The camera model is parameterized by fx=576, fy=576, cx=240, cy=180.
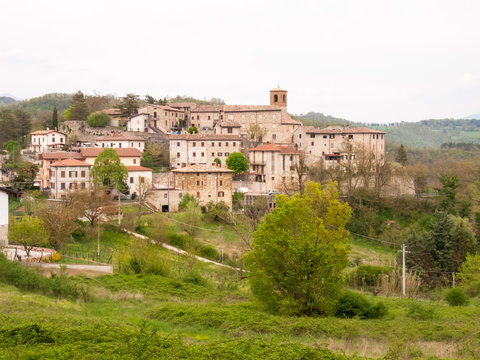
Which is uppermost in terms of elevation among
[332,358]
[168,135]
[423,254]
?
[168,135]

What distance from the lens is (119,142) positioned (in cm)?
5572

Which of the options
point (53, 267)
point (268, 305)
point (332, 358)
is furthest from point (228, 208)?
point (332, 358)

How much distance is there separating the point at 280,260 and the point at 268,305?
5.10ft

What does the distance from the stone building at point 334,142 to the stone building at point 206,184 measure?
12413mm

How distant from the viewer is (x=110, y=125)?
6575 cm

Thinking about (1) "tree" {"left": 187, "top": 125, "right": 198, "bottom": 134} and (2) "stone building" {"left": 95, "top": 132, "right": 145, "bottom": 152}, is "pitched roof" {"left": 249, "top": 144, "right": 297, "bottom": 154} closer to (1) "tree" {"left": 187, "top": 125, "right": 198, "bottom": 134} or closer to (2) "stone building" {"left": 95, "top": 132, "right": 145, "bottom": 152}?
(1) "tree" {"left": 187, "top": 125, "right": 198, "bottom": 134}

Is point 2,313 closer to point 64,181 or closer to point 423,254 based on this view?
point 423,254

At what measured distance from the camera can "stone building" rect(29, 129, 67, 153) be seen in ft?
197

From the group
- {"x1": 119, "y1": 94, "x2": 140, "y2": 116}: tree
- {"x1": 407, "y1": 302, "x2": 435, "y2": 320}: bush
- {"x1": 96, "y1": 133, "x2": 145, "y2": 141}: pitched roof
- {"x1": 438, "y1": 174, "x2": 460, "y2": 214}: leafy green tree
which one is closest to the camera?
{"x1": 407, "y1": 302, "x2": 435, "y2": 320}: bush

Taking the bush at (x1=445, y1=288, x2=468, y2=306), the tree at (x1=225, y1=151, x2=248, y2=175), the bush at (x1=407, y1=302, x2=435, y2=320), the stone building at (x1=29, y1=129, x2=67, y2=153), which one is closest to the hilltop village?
the stone building at (x1=29, y1=129, x2=67, y2=153)

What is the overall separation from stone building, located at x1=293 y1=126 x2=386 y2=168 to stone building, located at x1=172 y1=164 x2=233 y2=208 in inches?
489

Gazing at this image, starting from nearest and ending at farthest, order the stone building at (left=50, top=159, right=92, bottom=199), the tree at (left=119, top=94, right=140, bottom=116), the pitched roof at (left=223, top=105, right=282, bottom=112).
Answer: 1. the stone building at (left=50, top=159, right=92, bottom=199)
2. the pitched roof at (left=223, top=105, right=282, bottom=112)
3. the tree at (left=119, top=94, right=140, bottom=116)

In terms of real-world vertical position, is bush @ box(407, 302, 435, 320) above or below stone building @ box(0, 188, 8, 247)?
below

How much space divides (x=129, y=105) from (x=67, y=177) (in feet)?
77.5
